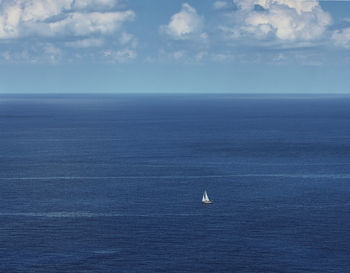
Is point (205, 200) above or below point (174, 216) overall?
above

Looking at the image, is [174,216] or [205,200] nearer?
[174,216]

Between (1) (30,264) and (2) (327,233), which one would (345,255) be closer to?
(2) (327,233)

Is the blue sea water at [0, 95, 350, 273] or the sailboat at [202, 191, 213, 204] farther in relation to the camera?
the sailboat at [202, 191, 213, 204]

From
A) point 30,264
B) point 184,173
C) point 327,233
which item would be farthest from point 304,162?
point 30,264

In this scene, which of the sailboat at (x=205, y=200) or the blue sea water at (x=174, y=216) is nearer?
the blue sea water at (x=174, y=216)

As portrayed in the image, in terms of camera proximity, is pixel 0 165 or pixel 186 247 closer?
pixel 186 247

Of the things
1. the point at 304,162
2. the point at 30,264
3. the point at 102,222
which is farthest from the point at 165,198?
the point at 304,162

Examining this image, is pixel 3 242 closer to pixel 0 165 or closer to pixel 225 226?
pixel 225 226

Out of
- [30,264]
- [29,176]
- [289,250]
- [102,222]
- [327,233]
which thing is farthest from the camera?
[29,176]

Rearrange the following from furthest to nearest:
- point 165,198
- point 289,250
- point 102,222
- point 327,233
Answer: point 165,198 < point 102,222 < point 327,233 < point 289,250
